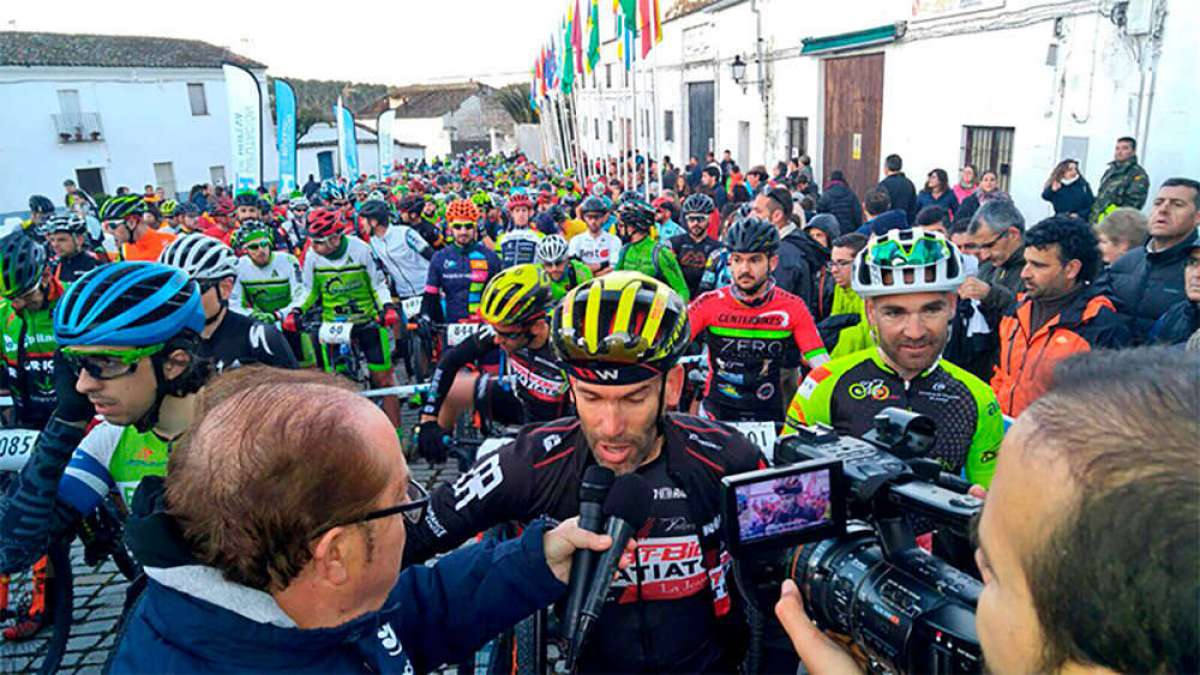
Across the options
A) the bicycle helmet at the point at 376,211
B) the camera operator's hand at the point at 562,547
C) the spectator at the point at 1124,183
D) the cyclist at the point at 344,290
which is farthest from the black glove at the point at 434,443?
the spectator at the point at 1124,183

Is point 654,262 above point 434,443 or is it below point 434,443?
above

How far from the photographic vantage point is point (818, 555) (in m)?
1.76

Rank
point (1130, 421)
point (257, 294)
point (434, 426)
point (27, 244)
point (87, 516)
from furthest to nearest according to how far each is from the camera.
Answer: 1. point (257, 294)
2. point (27, 244)
3. point (434, 426)
4. point (87, 516)
5. point (1130, 421)

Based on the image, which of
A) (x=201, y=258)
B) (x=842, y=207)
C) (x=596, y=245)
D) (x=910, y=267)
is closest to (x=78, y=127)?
(x=596, y=245)

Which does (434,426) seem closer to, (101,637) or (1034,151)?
(101,637)

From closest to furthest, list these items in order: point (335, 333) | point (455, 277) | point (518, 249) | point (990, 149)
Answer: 1. point (335, 333)
2. point (455, 277)
3. point (518, 249)
4. point (990, 149)

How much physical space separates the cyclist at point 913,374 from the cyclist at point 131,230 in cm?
1084

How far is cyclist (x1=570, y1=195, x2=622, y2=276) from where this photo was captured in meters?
9.62

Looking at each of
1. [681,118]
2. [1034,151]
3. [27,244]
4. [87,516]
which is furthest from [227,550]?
[681,118]

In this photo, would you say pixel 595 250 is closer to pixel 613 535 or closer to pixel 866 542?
pixel 613 535

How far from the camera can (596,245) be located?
9891mm

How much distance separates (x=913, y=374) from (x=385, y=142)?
130 feet

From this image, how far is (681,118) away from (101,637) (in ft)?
104

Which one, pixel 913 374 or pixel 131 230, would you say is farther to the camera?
pixel 131 230
